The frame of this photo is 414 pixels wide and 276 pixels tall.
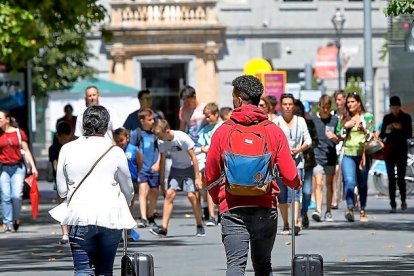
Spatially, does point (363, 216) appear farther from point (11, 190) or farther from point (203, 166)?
point (11, 190)

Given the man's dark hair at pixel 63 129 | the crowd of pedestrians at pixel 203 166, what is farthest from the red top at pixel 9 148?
the man's dark hair at pixel 63 129

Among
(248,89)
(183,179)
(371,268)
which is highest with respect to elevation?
(248,89)

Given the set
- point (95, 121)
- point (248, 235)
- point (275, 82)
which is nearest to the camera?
point (248, 235)

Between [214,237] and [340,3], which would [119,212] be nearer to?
[214,237]

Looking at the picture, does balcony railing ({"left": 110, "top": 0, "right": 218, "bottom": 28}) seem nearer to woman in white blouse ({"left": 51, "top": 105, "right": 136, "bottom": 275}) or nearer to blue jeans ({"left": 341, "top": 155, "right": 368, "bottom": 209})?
blue jeans ({"left": 341, "top": 155, "right": 368, "bottom": 209})

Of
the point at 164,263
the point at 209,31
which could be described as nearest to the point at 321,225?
the point at 164,263

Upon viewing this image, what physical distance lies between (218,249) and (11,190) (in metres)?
5.77

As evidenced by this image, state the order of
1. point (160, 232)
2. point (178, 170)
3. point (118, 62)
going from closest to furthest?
point (160, 232)
point (178, 170)
point (118, 62)

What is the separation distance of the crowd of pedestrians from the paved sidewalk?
1.34 feet

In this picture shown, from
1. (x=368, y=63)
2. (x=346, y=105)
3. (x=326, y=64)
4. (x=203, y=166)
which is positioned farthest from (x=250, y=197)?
(x=326, y=64)

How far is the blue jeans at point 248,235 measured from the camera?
11.2 meters

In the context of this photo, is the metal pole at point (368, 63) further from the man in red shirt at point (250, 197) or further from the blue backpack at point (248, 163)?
the blue backpack at point (248, 163)

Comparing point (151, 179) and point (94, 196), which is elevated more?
point (94, 196)

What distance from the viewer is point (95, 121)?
11961 mm
